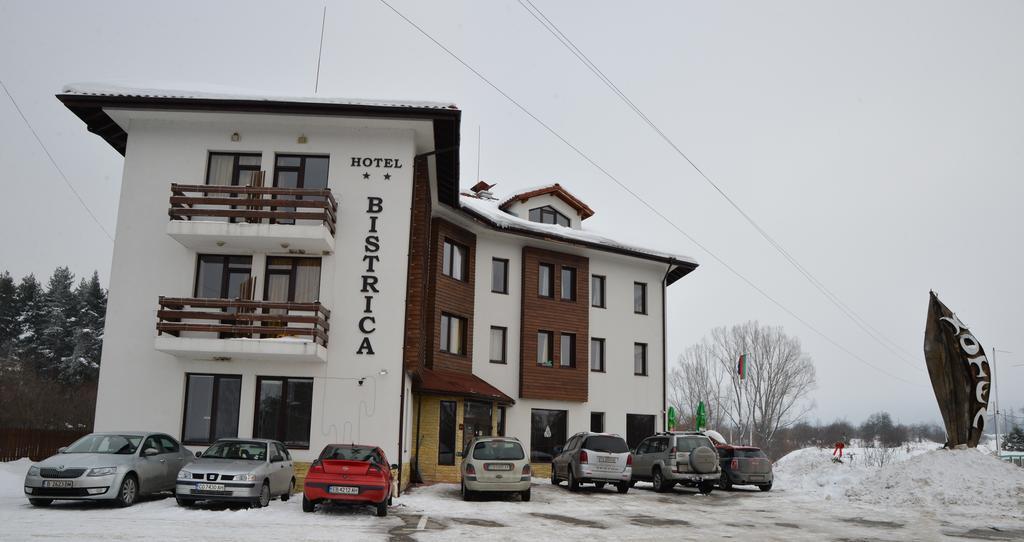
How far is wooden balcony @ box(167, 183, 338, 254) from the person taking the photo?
19297 mm

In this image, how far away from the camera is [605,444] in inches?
886

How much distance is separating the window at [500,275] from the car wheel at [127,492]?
55.9 feet

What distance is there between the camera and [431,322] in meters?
26.4

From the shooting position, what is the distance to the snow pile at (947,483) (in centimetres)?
1927

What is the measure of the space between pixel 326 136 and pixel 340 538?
12.5 m

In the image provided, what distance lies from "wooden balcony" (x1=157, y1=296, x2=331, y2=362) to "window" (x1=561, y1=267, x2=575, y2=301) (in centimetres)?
1428

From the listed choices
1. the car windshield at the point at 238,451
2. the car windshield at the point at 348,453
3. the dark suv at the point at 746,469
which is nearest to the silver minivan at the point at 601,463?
the dark suv at the point at 746,469

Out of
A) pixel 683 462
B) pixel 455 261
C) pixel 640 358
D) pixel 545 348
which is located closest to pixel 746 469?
pixel 683 462

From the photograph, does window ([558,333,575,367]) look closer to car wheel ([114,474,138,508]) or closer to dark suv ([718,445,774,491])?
dark suv ([718,445,774,491])

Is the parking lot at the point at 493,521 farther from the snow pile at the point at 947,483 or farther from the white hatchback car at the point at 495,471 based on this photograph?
the snow pile at the point at 947,483

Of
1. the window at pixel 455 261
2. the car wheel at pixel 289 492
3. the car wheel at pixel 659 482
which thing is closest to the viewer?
the car wheel at pixel 289 492

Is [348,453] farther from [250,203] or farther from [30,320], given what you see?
[30,320]

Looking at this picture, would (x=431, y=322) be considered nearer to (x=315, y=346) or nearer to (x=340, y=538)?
(x=315, y=346)

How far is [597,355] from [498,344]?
4.86 m
